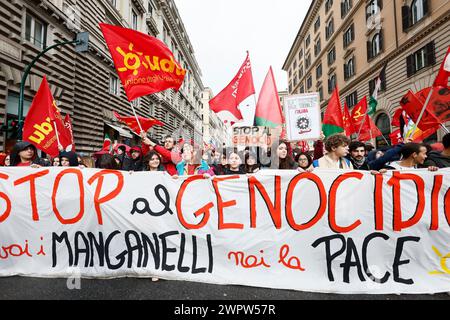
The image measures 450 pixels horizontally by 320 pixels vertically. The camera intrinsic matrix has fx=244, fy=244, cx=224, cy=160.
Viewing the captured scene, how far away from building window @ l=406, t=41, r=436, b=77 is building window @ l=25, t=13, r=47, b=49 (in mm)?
19213

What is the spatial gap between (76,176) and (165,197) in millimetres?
1159

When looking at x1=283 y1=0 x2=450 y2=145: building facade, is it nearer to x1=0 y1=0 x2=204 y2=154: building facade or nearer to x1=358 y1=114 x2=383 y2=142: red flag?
x1=358 y1=114 x2=383 y2=142: red flag

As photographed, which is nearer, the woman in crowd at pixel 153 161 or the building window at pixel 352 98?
the woman in crowd at pixel 153 161

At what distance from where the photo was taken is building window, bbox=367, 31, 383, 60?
18938 mm

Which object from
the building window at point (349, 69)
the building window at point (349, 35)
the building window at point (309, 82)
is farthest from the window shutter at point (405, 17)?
the building window at point (309, 82)

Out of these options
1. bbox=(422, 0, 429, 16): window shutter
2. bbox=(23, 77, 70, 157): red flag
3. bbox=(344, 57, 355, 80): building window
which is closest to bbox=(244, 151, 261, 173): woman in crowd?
bbox=(23, 77, 70, 157): red flag

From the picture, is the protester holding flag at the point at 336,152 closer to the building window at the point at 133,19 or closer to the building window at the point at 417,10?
the building window at the point at 417,10

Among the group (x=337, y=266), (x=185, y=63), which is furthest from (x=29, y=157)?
(x=185, y=63)

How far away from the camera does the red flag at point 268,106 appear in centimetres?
529

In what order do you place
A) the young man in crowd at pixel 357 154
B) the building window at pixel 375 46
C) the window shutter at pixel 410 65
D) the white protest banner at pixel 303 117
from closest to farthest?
1. the young man in crowd at pixel 357 154
2. the white protest banner at pixel 303 117
3. the window shutter at pixel 410 65
4. the building window at pixel 375 46

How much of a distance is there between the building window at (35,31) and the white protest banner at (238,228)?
9733 mm

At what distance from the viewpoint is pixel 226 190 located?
9.53 ft
